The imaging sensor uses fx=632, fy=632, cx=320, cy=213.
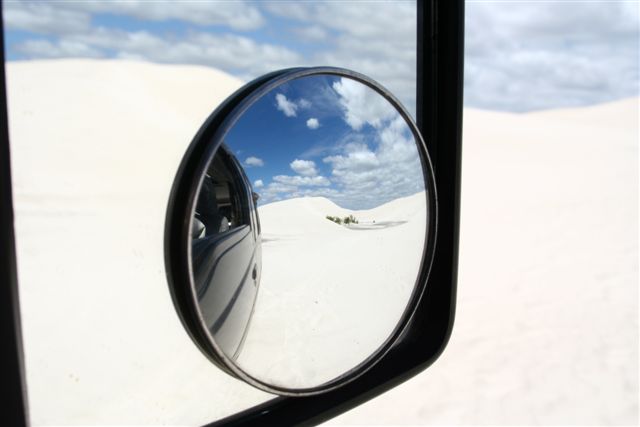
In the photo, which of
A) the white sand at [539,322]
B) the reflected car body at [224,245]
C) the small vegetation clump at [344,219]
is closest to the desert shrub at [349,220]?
the small vegetation clump at [344,219]

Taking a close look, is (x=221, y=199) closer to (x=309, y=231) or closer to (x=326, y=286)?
(x=309, y=231)

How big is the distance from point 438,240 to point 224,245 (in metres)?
0.75

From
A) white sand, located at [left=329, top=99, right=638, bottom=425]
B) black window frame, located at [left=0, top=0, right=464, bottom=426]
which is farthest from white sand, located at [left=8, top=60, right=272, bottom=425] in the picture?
white sand, located at [left=329, top=99, right=638, bottom=425]

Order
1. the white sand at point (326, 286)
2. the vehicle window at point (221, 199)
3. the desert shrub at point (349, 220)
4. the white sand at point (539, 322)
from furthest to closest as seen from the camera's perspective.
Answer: the white sand at point (539, 322), the desert shrub at point (349, 220), the white sand at point (326, 286), the vehicle window at point (221, 199)

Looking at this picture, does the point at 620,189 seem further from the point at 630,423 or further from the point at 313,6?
the point at 313,6

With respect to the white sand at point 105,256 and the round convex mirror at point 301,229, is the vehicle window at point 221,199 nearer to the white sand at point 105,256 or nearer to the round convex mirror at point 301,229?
the round convex mirror at point 301,229

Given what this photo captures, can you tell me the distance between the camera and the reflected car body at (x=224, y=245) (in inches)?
39.7

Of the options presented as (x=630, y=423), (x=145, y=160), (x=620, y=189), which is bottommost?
(x=630, y=423)

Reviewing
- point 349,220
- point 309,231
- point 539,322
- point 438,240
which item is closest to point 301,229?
point 309,231

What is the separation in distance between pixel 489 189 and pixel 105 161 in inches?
604

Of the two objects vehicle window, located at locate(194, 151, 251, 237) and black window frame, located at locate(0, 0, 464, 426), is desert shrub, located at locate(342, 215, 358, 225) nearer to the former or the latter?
vehicle window, located at locate(194, 151, 251, 237)

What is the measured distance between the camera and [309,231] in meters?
1.20

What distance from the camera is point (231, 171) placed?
1.03 metres

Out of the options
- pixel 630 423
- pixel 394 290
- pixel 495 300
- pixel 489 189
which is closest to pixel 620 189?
pixel 489 189
